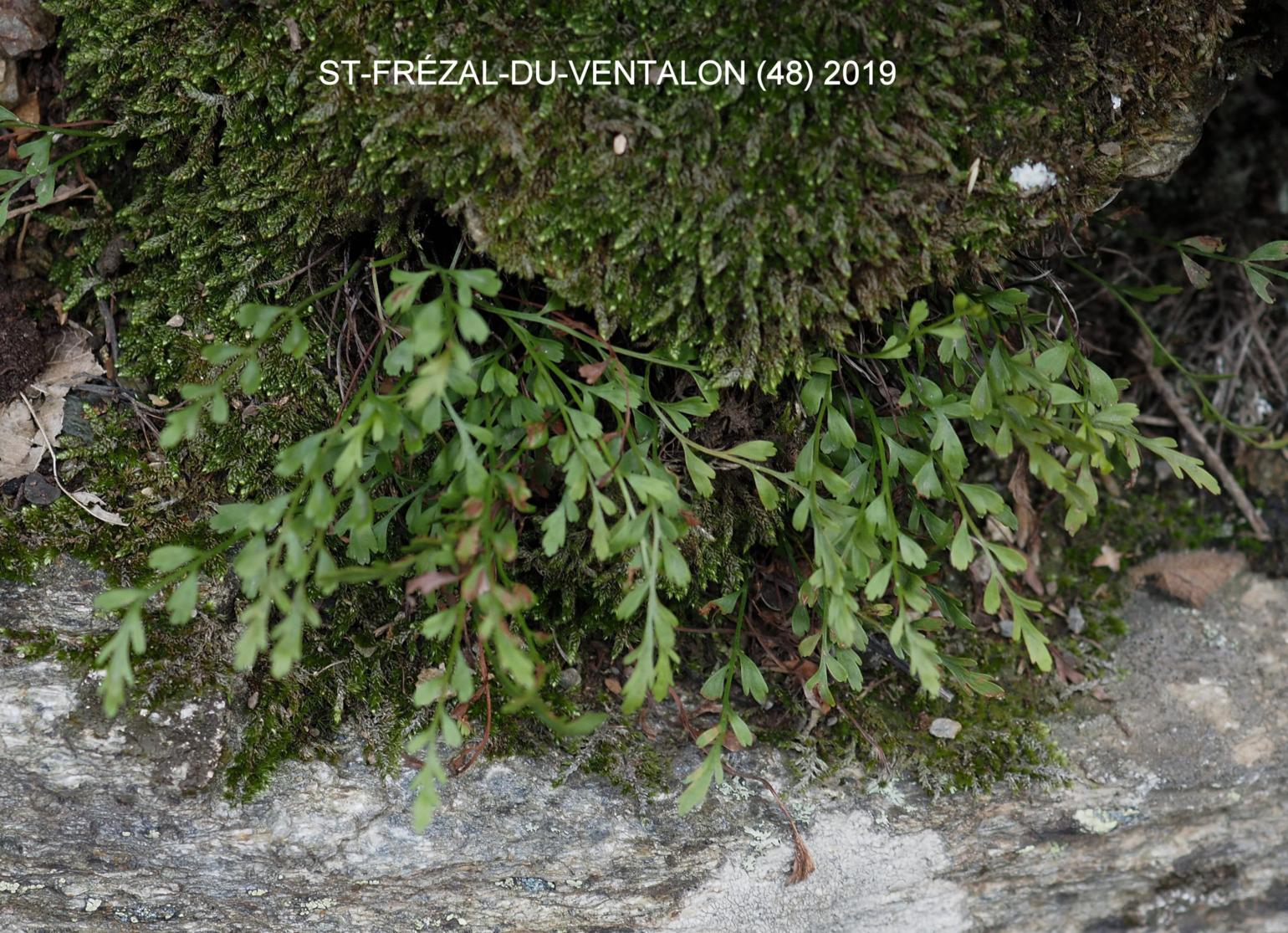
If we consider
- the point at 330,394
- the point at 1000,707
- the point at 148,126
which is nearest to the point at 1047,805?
the point at 1000,707

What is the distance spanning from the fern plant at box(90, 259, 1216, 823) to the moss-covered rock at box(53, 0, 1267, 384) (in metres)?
0.18

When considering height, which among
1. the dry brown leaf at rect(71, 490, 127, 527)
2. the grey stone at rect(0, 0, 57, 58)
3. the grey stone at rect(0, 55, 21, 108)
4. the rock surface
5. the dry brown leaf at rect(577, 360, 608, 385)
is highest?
the grey stone at rect(0, 0, 57, 58)

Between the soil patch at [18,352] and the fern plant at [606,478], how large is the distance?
1.59ft

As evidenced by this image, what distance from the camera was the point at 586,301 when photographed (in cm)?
238

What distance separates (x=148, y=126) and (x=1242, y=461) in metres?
3.97

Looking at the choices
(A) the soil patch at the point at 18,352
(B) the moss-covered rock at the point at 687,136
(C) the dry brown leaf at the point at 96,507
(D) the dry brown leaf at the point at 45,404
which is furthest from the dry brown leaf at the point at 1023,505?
(A) the soil patch at the point at 18,352

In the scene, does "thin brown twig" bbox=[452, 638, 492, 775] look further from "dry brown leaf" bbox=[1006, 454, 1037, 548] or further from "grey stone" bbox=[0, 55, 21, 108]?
"grey stone" bbox=[0, 55, 21, 108]

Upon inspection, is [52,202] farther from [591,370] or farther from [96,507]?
[591,370]

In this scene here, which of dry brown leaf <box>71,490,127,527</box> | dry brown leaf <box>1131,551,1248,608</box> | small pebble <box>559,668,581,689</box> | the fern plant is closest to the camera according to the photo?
the fern plant

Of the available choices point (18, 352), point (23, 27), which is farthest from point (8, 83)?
point (18, 352)

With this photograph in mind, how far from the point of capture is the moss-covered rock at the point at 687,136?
226 centimetres

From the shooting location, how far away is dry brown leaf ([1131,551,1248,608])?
10.8 feet

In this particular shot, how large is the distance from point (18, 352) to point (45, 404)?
0.55ft

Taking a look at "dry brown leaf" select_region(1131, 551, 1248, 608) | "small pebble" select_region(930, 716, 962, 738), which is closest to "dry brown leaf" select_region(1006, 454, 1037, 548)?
"dry brown leaf" select_region(1131, 551, 1248, 608)
